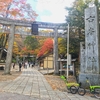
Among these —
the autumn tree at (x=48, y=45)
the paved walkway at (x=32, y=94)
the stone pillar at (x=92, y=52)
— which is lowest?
the paved walkway at (x=32, y=94)

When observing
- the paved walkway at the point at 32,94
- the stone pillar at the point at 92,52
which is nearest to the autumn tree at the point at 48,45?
the stone pillar at the point at 92,52

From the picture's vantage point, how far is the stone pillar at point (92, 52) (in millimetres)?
10852

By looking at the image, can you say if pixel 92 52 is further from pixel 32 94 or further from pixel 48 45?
pixel 48 45

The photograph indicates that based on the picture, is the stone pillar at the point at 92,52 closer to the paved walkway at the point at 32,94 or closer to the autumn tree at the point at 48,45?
the paved walkway at the point at 32,94

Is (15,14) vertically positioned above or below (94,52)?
above

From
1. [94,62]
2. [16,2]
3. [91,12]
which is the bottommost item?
[94,62]

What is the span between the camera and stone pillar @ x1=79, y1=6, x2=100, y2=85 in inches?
427

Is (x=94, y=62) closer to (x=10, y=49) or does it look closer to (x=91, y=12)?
(x=91, y=12)

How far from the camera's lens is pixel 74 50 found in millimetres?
20453

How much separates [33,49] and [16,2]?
2778 centimetres

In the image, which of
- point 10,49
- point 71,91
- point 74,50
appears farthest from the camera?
point 10,49

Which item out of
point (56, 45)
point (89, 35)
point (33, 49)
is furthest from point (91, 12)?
point (33, 49)

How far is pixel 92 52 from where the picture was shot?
11242 millimetres

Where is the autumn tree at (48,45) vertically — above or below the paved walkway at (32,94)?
above
